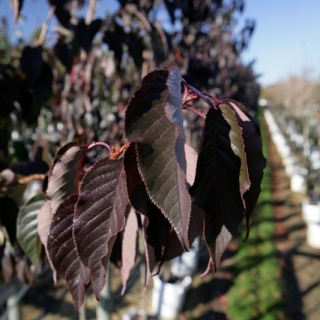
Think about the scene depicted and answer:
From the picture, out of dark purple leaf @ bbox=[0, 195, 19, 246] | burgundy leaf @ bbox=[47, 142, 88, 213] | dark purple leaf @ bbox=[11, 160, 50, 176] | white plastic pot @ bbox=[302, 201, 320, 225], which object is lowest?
white plastic pot @ bbox=[302, 201, 320, 225]

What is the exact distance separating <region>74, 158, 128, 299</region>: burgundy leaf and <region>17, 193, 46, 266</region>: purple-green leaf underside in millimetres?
311

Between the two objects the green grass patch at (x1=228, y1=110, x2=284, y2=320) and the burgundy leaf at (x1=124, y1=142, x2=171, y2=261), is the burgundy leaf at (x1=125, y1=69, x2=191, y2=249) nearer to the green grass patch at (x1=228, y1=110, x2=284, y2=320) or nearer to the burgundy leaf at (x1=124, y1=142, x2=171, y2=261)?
the burgundy leaf at (x1=124, y1=142, x2=171, y2=261)

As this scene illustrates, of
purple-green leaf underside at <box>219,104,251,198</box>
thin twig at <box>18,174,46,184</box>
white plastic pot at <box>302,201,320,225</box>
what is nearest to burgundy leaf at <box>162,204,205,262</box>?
purple-green leaf underside at <box>219,104,251,198</box>

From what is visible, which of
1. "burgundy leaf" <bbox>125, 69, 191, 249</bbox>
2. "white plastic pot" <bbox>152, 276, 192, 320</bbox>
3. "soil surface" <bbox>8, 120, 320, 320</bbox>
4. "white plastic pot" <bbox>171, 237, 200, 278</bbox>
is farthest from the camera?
"white plastic pot" <bbox>171, 237, 200, 278</bbox>

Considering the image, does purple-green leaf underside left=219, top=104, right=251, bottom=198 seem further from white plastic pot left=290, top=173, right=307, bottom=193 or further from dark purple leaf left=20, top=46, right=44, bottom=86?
white plastic pot left=290, top=173, right=307, bottom=193

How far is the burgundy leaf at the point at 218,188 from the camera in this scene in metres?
0.44

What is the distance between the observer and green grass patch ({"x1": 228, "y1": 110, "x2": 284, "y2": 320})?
3381 mm

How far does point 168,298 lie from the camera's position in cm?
306

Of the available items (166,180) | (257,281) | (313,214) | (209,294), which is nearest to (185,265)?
(209,294)

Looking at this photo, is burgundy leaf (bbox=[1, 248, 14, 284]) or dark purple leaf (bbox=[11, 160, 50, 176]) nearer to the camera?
dark purple leaf (bbox=[11, 160, 50, 176])

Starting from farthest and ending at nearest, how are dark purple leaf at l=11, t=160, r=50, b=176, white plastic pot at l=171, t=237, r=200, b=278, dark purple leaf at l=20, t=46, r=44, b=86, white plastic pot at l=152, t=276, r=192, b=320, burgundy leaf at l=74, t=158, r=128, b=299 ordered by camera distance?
white plastic pot at l=171, t=237, r=200, b=278, white plastic pot at l=152, t=276, r=192, b=320, dark purple leaf at l=20, t=46, r=44, b=86, dark purple leaf at l=11, t=160, r=50, b=176, burgundy leaf at l=74, t=158, r=128, b=299

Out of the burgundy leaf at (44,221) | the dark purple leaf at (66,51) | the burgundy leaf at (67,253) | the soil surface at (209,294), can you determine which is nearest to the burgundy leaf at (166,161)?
the burgundy leaf at (67,253)

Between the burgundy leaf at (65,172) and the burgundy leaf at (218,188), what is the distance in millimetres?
234

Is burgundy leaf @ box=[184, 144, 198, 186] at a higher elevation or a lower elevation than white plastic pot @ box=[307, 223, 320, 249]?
higher
